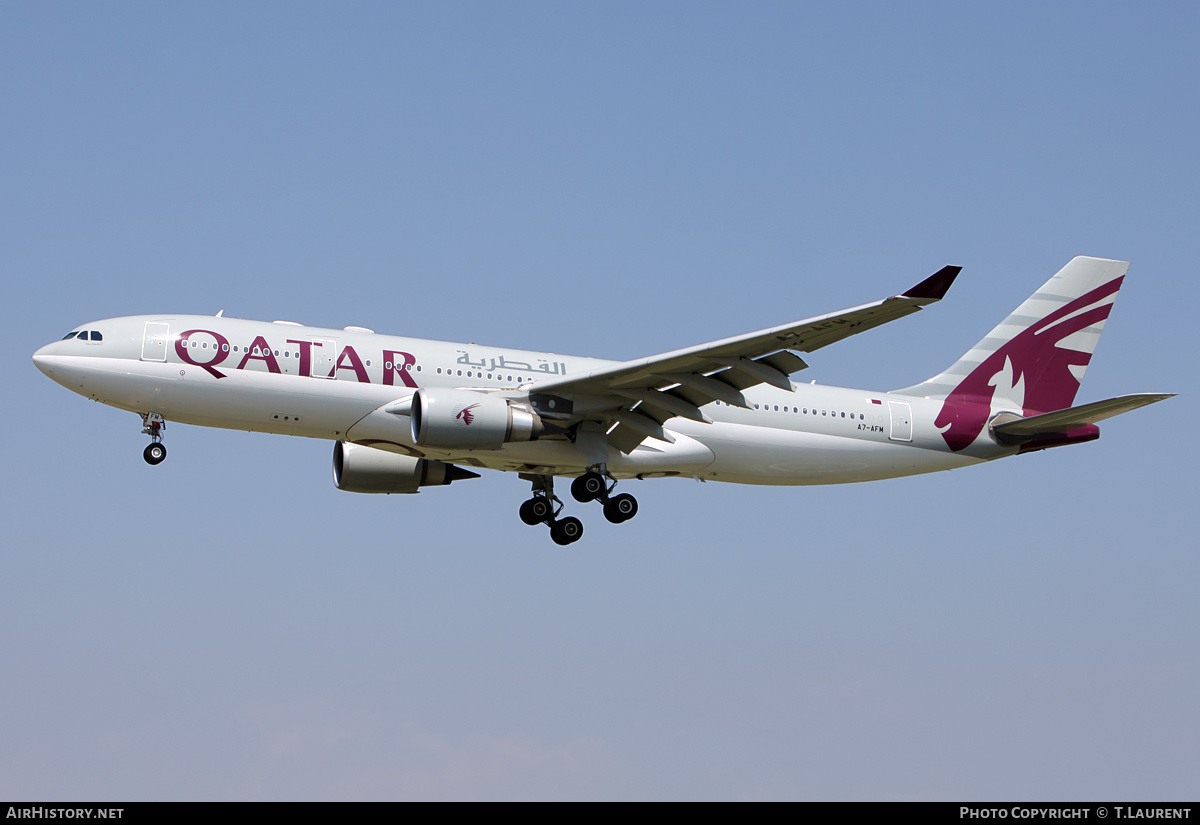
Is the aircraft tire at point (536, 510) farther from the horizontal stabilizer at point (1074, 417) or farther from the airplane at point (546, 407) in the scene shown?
the horizontal stabilizer at point (1074, 417)

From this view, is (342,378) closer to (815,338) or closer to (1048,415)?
(815,338)

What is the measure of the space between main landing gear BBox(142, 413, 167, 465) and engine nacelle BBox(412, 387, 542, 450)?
5908 millimetres

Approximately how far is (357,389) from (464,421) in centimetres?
269

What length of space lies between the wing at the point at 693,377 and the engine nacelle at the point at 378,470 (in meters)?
5.29

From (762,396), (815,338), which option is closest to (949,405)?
(762,396)

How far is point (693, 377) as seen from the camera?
28.5 m

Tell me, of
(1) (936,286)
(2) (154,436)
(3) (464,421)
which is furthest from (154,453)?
(1) (936,286)

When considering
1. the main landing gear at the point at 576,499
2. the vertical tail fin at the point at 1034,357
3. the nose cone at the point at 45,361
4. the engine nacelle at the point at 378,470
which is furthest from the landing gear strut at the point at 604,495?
the nose cone at the point at 45,361

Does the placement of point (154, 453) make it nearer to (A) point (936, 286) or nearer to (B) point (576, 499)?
(B) point (576, 499)

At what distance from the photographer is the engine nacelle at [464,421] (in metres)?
28.3

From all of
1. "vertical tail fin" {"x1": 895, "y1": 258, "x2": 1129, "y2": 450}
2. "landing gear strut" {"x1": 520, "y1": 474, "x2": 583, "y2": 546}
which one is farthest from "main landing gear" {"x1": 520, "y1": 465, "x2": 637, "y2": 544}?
"vertical tail fin" {"x1": 895, "y1": 258, "x2": 1129, "y2": 450}

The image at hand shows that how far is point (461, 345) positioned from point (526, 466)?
10.7 feet

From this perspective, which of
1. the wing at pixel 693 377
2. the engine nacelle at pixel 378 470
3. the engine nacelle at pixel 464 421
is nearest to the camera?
the wing at pixel 693 377

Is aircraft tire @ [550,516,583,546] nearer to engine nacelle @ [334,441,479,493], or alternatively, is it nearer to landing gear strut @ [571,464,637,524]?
landing gear strut @ [571,464,637,524]
